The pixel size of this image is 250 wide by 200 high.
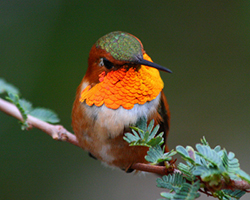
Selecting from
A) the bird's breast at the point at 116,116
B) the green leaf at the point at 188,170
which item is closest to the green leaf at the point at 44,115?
the bird's breast at the point at 116,116

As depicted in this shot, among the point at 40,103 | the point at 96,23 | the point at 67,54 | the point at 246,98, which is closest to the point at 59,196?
the point at 40,103

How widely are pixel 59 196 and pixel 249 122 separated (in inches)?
130

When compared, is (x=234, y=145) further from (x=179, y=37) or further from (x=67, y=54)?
(x=67, y=54)

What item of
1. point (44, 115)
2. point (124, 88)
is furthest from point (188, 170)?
point (44, 115)

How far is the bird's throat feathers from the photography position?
1.62 m

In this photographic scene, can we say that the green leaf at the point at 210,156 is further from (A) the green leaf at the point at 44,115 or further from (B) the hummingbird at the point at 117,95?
→ (A) the green leaf at the point at 44,115

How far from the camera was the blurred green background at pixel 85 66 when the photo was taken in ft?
14.1

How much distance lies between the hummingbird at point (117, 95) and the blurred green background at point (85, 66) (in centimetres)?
266

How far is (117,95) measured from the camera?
1.67m

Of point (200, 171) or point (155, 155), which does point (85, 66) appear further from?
point (200, 171)

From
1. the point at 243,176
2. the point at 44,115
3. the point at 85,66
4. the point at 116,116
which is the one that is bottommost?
the point at 85,66

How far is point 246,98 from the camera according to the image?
4.89 m

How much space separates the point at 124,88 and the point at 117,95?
0.21 feet

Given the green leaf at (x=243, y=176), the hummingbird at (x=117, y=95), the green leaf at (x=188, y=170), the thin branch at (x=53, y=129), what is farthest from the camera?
the thin branch at (x=53, y=129)
